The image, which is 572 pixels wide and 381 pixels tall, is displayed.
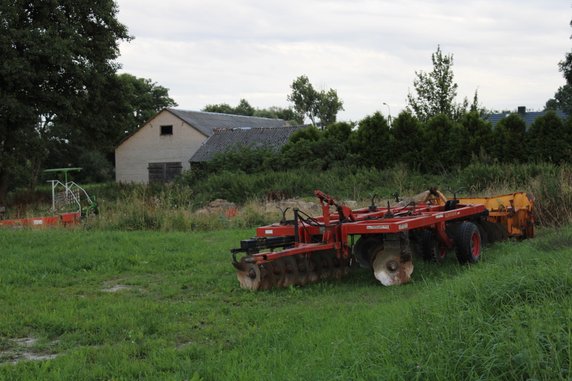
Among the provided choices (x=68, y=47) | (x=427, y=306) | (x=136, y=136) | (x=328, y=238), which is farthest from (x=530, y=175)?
(x=136, y=136)

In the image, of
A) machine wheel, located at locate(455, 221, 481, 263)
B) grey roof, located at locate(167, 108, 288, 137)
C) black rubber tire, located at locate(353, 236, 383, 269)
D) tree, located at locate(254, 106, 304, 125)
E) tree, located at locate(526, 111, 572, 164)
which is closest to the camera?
black rubber tire, located at locate(353, 236, 383, 269)

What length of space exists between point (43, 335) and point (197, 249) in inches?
247

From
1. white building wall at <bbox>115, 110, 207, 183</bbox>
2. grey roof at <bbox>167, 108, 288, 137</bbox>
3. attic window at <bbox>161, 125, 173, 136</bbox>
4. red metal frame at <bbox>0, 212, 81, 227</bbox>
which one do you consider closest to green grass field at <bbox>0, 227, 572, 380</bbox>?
red metal frame at <bbox>0, 212, 81, 227</bbox>

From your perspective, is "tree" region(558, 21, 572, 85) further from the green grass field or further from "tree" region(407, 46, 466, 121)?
the green grass field

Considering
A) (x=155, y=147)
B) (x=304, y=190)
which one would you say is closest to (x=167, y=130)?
(x=155, y=147)

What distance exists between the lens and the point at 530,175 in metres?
21.1

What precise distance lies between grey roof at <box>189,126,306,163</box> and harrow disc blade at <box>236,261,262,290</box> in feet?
112

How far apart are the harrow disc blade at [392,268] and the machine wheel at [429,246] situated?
1.54 meters

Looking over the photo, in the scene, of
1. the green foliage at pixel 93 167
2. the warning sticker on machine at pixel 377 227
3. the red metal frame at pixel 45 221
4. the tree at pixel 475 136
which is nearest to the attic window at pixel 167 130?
the green foliage at pixel 93 167

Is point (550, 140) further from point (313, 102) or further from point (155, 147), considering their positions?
point (313, 102)

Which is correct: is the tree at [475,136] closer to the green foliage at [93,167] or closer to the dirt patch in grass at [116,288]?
the dirt patch in grass at [116,288]

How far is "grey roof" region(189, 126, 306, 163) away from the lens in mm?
44075

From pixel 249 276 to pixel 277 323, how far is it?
2122 mm

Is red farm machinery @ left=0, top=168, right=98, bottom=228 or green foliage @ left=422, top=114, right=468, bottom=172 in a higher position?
green foliage @ left=422, top=114, right=468, bottom=172
